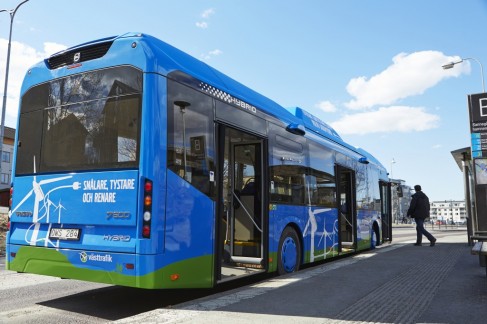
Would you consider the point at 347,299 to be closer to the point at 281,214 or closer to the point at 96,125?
the point at 281,214

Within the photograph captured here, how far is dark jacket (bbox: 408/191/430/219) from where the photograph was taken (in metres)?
13.3

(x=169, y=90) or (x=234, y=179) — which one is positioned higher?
(x=169, y=90)

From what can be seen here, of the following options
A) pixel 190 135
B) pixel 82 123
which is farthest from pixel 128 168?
pixel 82 123

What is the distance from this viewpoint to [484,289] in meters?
5.82

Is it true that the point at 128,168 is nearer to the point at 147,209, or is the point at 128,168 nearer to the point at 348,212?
the point at 147,209

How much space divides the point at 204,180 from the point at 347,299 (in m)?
2.39

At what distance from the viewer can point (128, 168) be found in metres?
4.63

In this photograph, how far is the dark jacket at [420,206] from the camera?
13.3 metres

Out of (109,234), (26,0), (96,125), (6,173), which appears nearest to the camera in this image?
(109,234)

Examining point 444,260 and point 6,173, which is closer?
point 444,260

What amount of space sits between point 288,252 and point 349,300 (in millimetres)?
2519

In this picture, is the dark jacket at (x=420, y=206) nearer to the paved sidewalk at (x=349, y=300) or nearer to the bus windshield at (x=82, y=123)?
the paved sidewalk at (x=349, y=300)

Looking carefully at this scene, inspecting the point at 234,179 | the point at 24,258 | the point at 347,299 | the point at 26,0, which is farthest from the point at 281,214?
the point at 26,0

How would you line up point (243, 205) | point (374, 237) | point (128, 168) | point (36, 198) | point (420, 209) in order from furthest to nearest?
point (374, 237), point (420, 209), point (243, 205), point (36, 198), point (128, 168)
